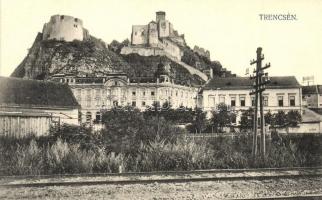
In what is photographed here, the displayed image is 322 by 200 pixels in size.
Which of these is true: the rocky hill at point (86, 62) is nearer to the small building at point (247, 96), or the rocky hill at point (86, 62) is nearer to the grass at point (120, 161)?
the small building at point (247, 96)

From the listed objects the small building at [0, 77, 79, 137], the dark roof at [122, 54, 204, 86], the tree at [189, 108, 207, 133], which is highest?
the dark roof at [122, 54, 204, 86]

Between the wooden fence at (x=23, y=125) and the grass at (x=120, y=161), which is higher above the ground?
the wooden fence at (x=23, y=125)

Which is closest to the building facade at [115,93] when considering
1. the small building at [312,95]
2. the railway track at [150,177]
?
the small building at [312,95]

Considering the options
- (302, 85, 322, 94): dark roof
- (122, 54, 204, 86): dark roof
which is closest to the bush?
(302, 85, 322, 94): dark roof

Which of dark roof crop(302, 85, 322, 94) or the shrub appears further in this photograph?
dark roof crop(302, 85, 322, 94)

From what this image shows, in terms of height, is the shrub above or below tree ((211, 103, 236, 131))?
below

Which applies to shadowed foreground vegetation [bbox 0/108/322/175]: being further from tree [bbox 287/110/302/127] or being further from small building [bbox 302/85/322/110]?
small building [bbox 302/85/322/110]

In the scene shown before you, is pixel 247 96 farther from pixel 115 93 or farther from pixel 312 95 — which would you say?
pixel 312 95
